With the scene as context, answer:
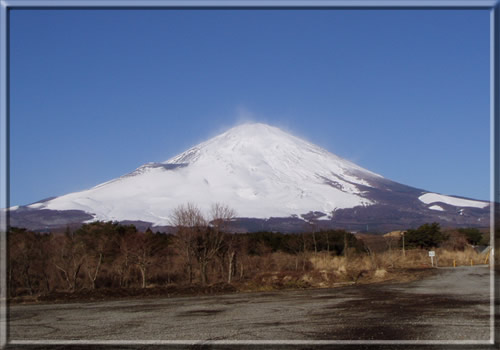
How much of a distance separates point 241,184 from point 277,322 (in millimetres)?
77685

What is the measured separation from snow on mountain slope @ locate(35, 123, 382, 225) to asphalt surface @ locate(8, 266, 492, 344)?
1991 inches

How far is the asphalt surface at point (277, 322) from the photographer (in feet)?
→ 25.9

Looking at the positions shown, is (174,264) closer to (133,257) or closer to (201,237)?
(201,237)

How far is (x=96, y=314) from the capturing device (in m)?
12.1

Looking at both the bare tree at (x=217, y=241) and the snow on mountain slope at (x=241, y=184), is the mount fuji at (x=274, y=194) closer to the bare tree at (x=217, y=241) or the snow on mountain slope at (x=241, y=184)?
the snow on mountain slope at (x=241, y=184)

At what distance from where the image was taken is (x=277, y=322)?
9531mm

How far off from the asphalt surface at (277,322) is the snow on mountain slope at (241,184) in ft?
Answer: 166

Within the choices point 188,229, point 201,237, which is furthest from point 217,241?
point 188,229

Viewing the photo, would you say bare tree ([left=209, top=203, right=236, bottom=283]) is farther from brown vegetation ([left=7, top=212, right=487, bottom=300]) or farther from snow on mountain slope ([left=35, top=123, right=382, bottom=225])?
snow on mountain slope ([left=35, top=123, right=382, bottom=225])

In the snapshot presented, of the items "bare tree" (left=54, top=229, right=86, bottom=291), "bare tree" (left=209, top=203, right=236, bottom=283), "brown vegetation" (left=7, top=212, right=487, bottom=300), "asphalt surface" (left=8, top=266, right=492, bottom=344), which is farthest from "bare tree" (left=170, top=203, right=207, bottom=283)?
"asphalt surface" (left=8, top=266, right=492, bottom=344)

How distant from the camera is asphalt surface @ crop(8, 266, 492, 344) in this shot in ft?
25.9

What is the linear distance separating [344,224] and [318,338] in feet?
196

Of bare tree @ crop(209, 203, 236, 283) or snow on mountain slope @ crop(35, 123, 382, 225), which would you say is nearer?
bare tree @ crop(209, 203, 236, 283)

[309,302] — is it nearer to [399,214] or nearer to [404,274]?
[404,274]
